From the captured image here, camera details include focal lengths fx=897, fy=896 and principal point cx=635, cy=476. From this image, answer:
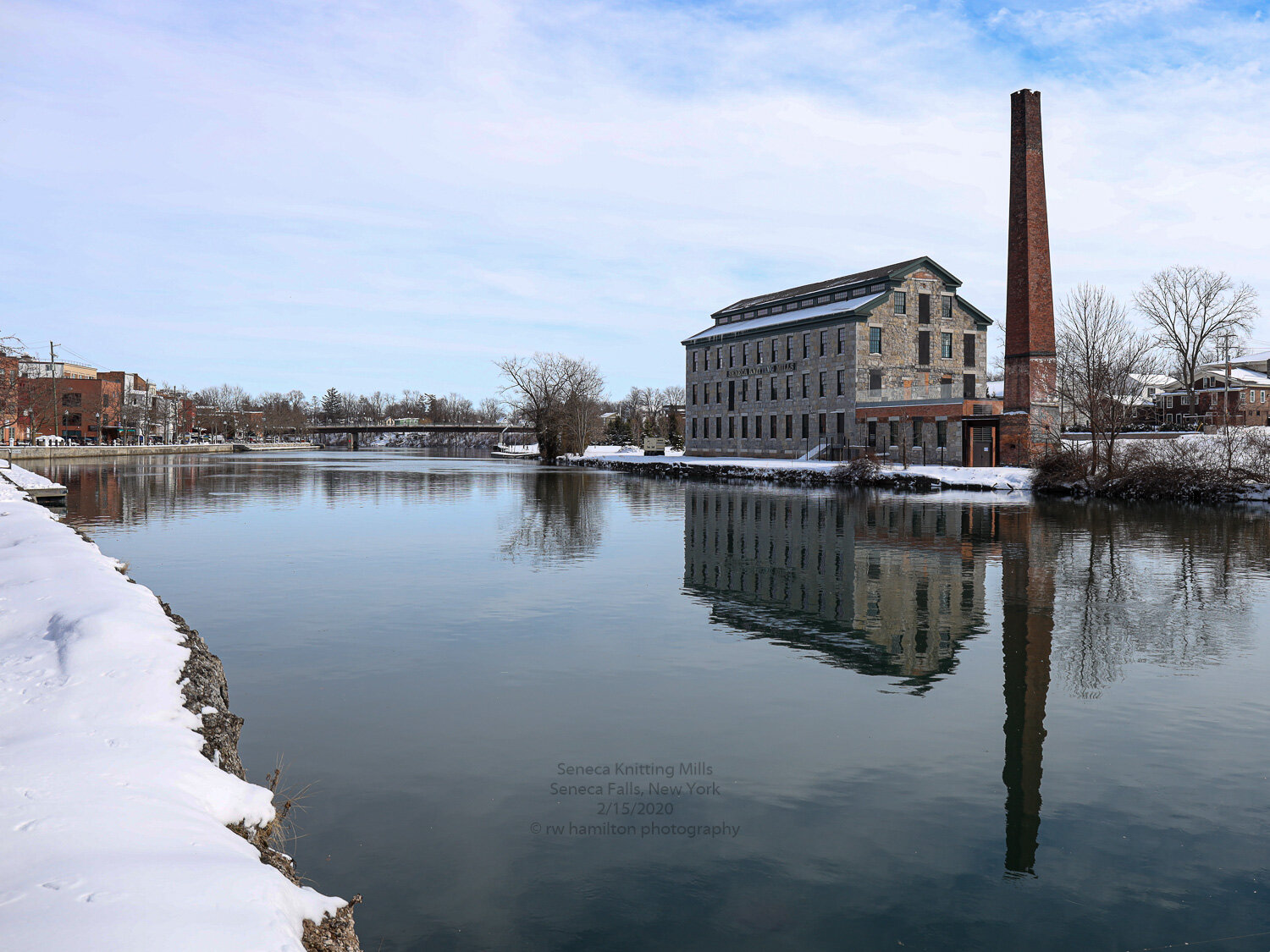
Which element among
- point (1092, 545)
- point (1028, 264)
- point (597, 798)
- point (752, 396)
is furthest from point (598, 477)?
point (597, 798)

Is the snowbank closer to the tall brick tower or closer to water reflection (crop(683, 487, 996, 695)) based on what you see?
water reflection (crop(683, 487, 996, 695))

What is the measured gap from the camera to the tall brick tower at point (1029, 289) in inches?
1922

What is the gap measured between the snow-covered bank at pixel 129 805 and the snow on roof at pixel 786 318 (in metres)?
59.3

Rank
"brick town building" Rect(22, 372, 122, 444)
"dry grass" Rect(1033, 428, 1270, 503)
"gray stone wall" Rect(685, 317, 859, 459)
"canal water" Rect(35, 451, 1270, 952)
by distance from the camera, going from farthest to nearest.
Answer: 1. "brick town building" Rect(22, 372, 122, 444)
2. "gray stone wall" Rect(685, 317, 859, 459)
3. "dry grass" Rect(1033, 428, 1270, 503)
4. "canal water" Rect(35, 451, 1270, 952)

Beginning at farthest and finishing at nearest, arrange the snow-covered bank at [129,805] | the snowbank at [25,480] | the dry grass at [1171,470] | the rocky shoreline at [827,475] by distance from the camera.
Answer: the rocky shoreline at [827,475] < the dry grass at [1171,470] < the snowbank at [25,480] < the snow-covered bank at [129,805]

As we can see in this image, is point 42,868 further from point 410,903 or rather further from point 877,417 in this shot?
point 877,417

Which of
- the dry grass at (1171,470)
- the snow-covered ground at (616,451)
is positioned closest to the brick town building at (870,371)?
the dry grass at (1171,470)

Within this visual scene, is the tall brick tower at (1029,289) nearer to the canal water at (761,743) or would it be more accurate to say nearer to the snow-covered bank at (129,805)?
the canal water at (761,743)

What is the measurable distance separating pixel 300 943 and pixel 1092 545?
24473 millimetres

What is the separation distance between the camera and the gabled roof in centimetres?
6338

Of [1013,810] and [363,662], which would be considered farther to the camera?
[363,662]

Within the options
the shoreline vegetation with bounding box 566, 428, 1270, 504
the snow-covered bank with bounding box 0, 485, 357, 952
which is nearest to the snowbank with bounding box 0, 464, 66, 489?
the snow-covered bank with bounding box 0, 485, 357, 952

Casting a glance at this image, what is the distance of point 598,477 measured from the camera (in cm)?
6238

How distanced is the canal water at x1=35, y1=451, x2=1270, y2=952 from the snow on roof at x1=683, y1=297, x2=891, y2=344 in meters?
44.8
